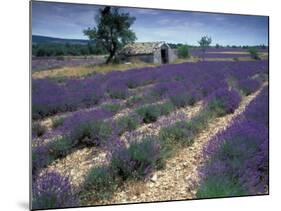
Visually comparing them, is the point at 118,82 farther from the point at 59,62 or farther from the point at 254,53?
the point at 254,53

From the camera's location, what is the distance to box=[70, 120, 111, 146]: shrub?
4.05 meters

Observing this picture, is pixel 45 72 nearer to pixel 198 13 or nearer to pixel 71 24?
pixel 71 24

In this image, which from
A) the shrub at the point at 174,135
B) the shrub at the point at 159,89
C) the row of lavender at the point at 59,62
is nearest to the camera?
the row of lavender at the point at 59,62

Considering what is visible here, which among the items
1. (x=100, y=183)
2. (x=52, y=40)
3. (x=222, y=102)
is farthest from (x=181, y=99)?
(x=52, y=40)

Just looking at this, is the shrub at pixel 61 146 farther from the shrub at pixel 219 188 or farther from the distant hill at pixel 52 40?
the shrub at pixel 219 188

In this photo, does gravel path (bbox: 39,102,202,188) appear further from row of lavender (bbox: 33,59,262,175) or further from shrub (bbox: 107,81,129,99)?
shrub (bbox: 107,81,129,99)

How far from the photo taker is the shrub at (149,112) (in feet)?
14.3

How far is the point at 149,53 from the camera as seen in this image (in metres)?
4.33

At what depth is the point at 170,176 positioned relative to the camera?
4.19m

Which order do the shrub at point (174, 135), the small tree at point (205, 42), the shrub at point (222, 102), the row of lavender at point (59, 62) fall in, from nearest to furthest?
1. the row of lavender at point (59, 62)
2. the shrub at point (174, 135)
3. the small tree at point (205, 42)
4. the shrub at point (222, 102)

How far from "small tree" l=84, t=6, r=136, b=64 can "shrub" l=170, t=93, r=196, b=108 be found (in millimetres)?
711

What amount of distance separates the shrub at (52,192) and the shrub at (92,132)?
1.27 feet

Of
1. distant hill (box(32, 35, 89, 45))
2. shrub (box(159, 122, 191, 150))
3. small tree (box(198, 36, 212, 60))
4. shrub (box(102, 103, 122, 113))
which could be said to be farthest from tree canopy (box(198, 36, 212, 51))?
distant hill (box(32, 35, 89, 45))

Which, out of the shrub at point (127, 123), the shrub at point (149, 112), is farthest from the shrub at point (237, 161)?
the shrub at point (127, 123)
